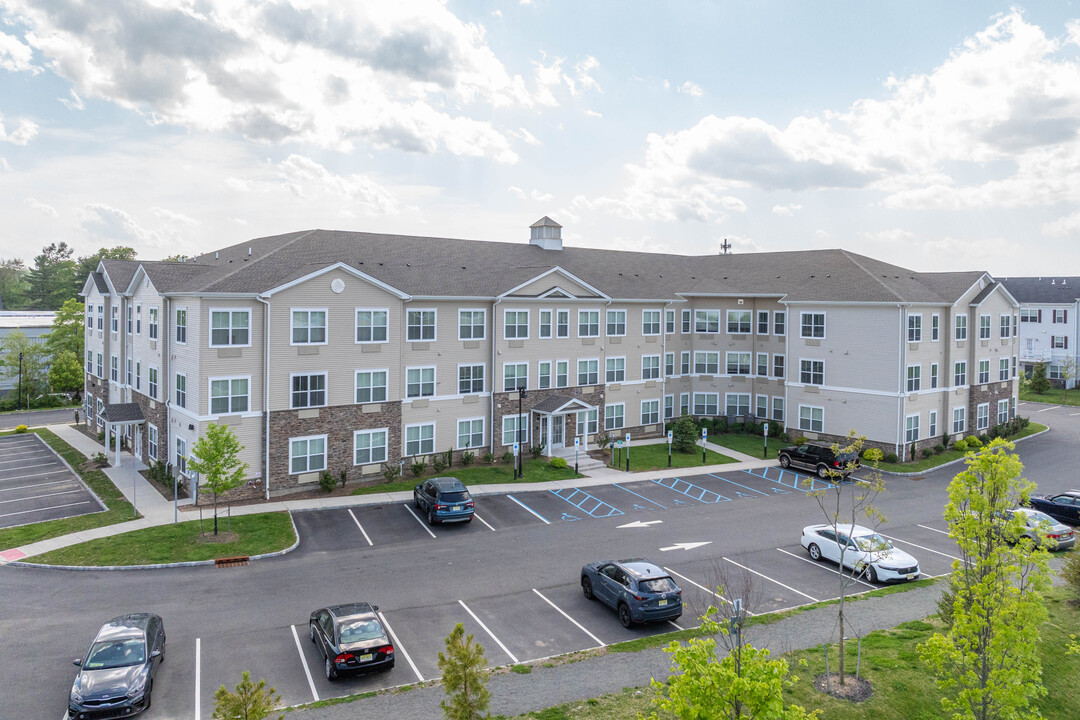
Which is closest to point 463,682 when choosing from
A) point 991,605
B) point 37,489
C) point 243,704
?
point 243,704

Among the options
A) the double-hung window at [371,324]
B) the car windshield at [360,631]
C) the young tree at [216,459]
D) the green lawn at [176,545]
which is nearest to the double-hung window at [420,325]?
the double-hung window at [371,324]

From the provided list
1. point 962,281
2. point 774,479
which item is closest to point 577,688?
point 774,479

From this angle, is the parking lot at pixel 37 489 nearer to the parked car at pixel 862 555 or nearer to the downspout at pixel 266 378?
the downspout at pixel 266 378

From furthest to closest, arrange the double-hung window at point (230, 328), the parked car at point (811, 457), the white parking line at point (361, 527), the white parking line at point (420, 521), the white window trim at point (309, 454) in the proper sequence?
the parked car at point (811, 457) → the white window trim at point (309, 454) → the double-hung window at point (230, 328) → the white parking line at point (420, 521) → the white parking line at point (361, 527)

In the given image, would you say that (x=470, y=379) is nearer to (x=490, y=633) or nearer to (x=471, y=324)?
(x=471, y=324)

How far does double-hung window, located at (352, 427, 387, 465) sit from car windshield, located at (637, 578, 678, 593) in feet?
60.0

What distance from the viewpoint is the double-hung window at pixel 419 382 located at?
3431 cm

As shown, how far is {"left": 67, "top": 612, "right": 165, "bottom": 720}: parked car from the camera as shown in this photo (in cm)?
1327

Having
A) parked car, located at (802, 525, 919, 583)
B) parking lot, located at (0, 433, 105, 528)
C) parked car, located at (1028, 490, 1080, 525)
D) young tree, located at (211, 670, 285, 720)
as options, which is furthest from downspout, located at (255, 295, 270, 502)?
parked car, located at (1028, 490, 1080, 525)

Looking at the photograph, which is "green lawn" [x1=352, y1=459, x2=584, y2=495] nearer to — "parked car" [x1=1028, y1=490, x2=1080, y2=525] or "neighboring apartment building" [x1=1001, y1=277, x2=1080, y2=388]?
"parked car" [x1=1028, y1=490, x2=1080, y2=525]

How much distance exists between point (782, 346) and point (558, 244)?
1660 cm

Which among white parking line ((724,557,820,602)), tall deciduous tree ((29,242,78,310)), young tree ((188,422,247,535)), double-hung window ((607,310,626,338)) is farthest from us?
tall deciduous tree ((29,242,78,310))

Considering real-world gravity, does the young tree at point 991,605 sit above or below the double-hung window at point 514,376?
below

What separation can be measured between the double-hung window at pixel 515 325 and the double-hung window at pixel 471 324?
4.01ft
